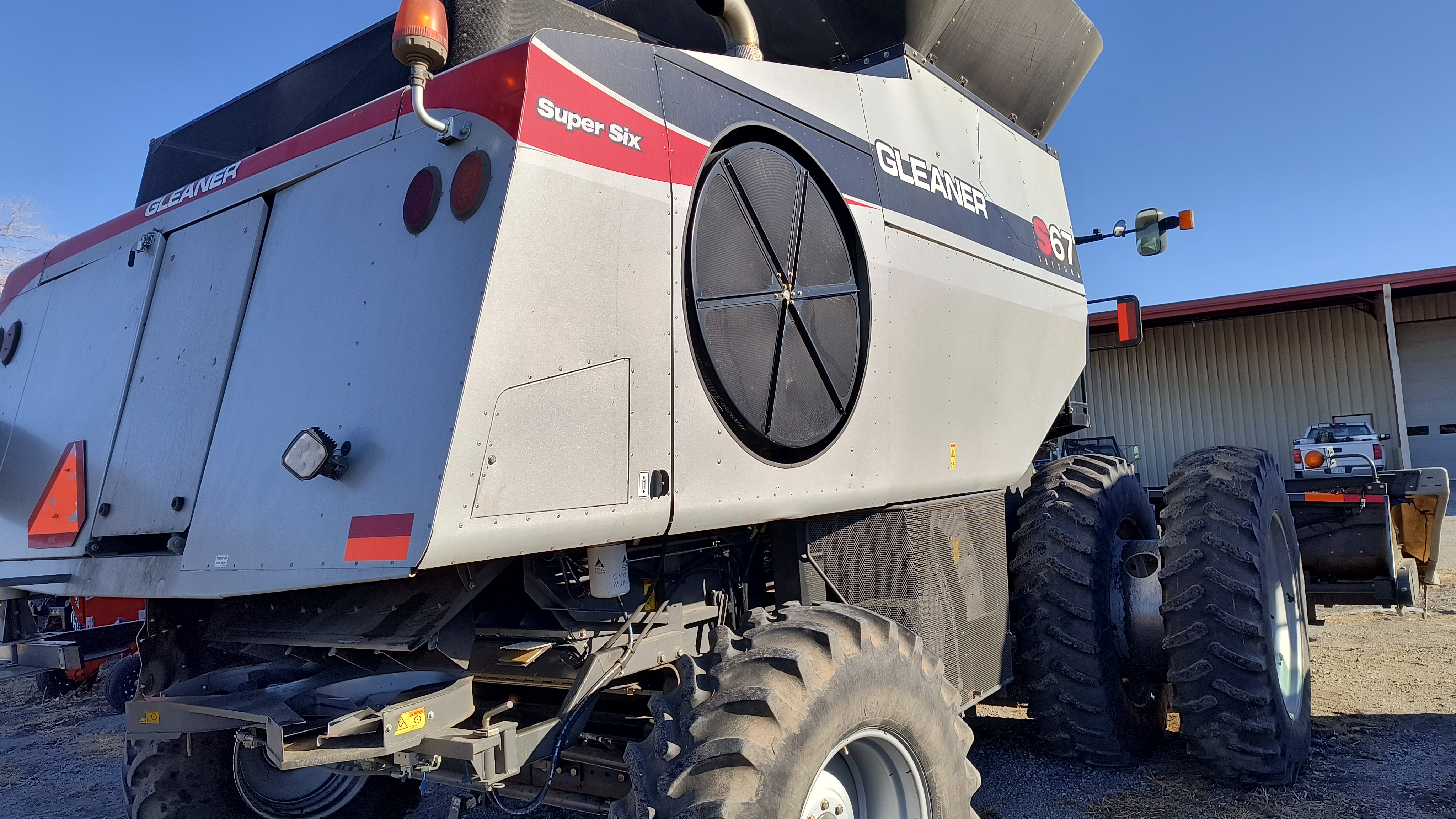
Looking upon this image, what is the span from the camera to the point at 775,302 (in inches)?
122

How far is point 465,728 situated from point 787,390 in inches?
62.5

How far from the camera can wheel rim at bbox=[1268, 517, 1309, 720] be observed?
4680 mm

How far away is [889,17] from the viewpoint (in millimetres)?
4277

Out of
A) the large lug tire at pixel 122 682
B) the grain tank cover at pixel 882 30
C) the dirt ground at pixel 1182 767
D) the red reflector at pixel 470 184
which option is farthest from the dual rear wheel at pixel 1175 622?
the large lug tire at pixel 122 682

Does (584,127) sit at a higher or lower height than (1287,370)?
lower

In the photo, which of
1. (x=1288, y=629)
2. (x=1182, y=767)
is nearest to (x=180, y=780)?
(x=1182, y=767)

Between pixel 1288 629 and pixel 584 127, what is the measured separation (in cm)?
474

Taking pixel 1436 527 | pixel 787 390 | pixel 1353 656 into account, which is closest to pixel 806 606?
pixel 787 390

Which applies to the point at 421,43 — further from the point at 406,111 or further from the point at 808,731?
the point at 808,731

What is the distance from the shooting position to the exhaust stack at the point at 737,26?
3469 mm

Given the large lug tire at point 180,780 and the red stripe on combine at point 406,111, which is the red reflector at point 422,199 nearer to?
the red stripe on combine at point 406,111

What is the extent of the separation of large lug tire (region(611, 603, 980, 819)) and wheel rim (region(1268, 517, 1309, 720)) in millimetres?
2361

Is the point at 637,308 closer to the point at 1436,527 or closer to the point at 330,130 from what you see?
the point at 330,130

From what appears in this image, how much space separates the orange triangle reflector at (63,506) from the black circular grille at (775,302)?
241 cm
